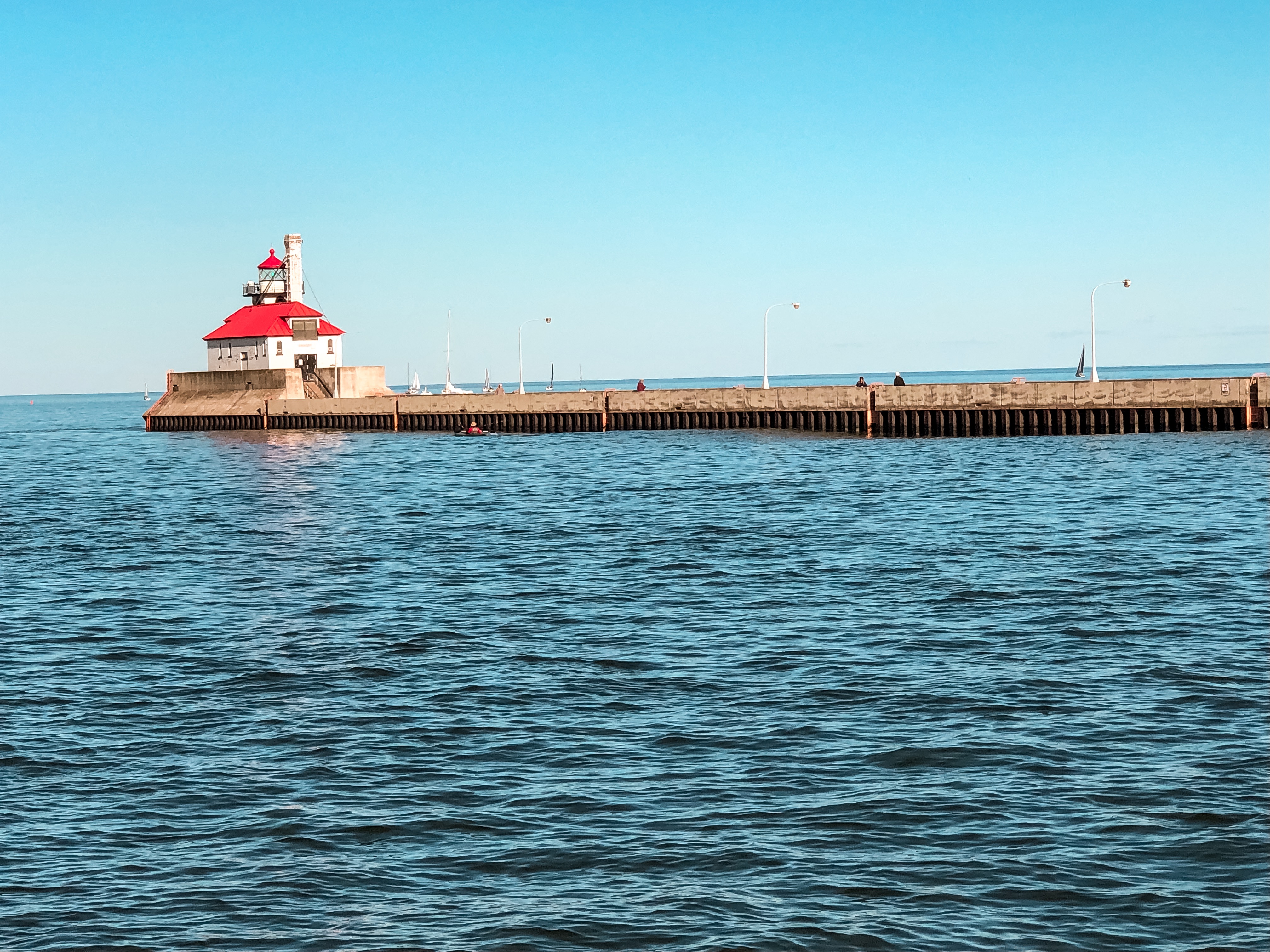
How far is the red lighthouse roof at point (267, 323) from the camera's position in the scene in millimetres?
108438

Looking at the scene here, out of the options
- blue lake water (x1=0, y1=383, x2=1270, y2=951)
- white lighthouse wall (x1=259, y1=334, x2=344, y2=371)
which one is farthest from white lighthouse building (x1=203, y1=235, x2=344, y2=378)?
blue lake water (x1=0, y1=383, x2=1270, y2=951)

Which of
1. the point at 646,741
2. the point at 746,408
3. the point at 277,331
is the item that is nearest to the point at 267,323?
the point at 277,331

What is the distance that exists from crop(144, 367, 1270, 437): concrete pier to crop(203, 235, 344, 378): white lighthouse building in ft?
6.11

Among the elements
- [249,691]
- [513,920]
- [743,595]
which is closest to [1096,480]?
[743,595]

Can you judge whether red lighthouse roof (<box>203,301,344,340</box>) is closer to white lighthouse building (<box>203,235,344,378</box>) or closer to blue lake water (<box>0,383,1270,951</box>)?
white lighthouse building (<box>203,235,344,378</box>)

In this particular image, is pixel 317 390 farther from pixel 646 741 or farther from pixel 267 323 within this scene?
pixel 646 741

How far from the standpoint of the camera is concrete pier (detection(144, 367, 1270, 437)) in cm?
7356

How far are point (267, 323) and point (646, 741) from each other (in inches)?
3869

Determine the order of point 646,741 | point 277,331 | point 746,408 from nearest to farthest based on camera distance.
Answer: point 646,741 → point 746,408 → point 277,331

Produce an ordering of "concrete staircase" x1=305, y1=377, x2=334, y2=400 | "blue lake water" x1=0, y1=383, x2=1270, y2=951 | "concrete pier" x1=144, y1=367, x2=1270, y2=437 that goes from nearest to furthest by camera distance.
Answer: "blue lake water" x1=0, y1=383, x2=1270, y2=951 < "concrete pier" x1=144, y1=367, x2=1270, y2=437 < "concrete staircase" x1=305, y1=377, x2=334, y2=400

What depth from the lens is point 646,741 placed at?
16469 mm

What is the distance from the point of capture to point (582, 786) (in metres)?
14.8

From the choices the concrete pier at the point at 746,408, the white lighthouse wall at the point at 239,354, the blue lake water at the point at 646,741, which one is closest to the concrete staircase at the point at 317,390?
the concrete pier at the point at 746,408

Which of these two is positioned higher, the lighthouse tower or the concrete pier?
the lighthouse tower
